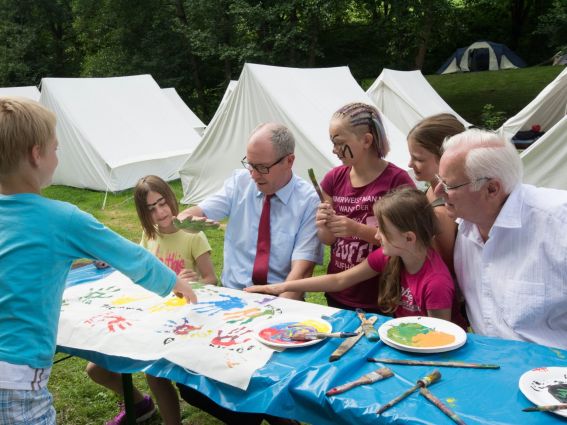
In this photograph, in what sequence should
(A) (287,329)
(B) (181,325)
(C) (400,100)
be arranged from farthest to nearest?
(C) (400,100)
(B) (181,325)
(A) (287,329)

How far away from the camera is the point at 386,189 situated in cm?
259

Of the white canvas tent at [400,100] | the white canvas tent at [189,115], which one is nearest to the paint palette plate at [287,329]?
the white canvas tent at [400,100]

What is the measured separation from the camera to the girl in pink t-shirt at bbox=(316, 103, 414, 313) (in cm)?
256

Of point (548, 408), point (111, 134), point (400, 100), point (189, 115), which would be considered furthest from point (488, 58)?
point (548, 408)

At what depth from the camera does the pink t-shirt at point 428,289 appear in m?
2.14

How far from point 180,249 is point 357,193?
40.6 inches

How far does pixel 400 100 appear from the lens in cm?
1191

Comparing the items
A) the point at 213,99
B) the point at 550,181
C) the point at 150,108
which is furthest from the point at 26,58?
the point at 550,181

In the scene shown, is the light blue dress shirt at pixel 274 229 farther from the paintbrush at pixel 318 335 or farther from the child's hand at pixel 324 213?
the paintbrush at pixel 318 335

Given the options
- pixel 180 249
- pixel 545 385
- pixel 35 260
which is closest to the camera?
pixel 545 385

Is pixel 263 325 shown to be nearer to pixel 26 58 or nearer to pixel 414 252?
pixel 414 252

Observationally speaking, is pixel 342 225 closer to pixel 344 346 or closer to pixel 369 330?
pixel 369 330

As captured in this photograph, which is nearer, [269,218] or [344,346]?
→ [344,346]

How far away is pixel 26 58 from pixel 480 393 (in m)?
30.5
